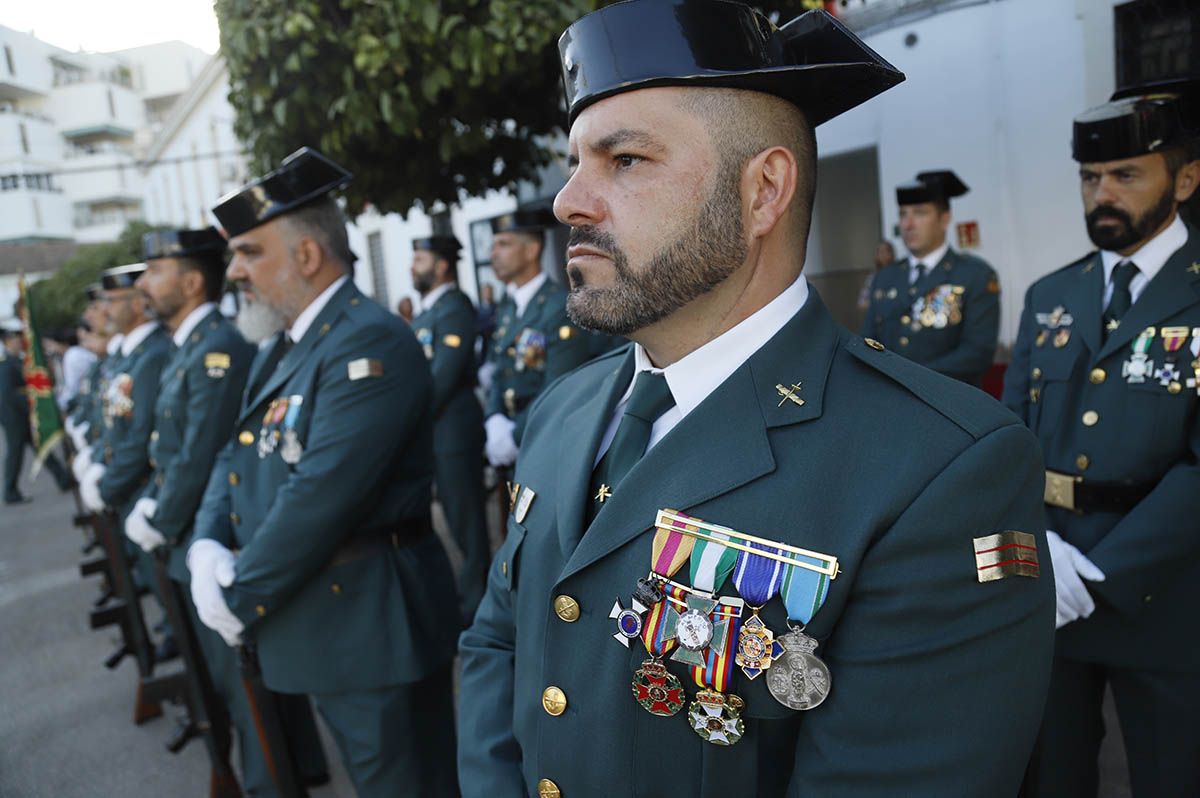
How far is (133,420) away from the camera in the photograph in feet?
15.4

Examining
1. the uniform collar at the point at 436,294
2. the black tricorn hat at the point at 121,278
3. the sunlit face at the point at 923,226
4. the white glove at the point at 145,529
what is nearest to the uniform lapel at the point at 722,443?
the white glove at the point at 145,529

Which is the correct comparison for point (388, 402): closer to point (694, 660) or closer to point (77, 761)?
point (694, 660)

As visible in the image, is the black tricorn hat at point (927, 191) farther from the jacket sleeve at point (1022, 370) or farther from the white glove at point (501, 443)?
the white glove at point (501, 443)

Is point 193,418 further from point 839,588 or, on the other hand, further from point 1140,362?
point 1140,362

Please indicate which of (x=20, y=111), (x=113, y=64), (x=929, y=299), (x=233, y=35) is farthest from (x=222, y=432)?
(x=113, y=64)

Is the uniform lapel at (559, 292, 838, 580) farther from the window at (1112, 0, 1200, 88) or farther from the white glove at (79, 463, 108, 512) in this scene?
the white glove at (79, 463, 108, 512)

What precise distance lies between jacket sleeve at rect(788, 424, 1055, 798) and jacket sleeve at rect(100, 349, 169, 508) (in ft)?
14.4

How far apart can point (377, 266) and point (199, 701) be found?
1883cm

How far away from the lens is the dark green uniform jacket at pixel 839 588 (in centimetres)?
116

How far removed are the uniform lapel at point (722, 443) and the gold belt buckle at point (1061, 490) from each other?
1.37 meters

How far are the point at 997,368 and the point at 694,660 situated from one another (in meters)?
5.77

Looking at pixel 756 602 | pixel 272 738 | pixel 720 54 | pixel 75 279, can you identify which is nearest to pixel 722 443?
pixel 756 602

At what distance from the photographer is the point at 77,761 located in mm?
4195

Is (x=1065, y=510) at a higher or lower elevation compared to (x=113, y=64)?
lower
